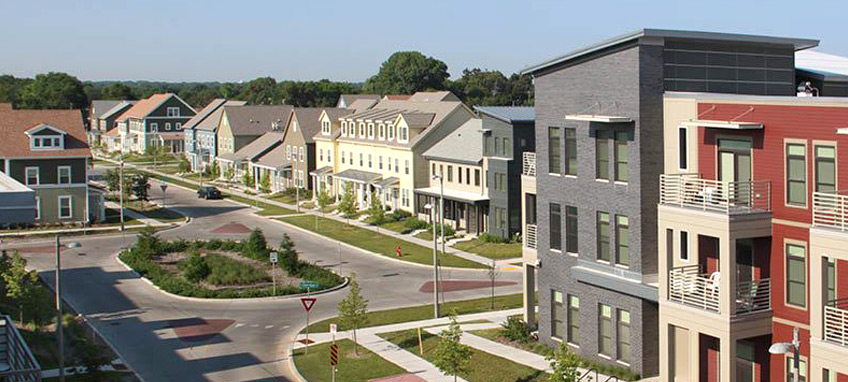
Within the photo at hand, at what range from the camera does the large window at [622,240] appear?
33.0 metres

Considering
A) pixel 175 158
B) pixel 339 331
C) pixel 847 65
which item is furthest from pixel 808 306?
pixel 175 158

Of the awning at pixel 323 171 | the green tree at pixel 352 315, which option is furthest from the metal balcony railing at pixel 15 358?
the awning at pixel 323 171

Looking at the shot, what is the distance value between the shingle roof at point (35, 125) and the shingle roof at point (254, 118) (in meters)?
36.8

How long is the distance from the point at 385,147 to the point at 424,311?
37.7m

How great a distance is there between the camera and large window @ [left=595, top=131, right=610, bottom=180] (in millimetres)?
33750

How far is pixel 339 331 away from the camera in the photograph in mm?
42594

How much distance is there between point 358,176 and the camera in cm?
8556

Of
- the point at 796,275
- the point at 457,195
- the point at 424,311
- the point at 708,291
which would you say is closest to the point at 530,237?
the point at 424,311

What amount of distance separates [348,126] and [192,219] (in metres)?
16.3

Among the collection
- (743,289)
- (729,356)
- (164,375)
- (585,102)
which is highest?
(585,102)

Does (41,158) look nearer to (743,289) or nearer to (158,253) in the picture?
(158,253)

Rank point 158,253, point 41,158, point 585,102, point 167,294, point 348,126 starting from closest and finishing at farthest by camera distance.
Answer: point 585,102 → point 167,294 → point 158,253 → point 41,158 → point 348,126

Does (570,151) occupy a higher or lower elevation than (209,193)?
higher

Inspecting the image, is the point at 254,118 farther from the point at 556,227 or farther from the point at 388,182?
the point at 556,227
